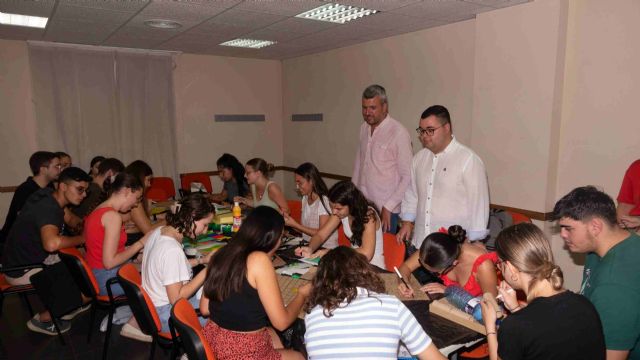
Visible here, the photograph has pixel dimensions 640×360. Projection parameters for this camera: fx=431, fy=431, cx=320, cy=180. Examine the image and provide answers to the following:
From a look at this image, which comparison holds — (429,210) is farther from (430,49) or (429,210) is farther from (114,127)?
(114,127)

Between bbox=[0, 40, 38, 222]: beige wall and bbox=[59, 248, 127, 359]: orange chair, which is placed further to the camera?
bbox=[0, 40, 38, 222]: beige wall

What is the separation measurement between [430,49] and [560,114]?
1.65 metres

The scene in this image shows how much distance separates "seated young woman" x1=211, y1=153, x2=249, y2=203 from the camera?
5.42m

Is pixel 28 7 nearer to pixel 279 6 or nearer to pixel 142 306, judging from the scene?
pixel 279 6

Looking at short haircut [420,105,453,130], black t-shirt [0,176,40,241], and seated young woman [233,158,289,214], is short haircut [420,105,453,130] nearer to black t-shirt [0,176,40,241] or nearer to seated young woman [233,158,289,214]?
seated young woman [233,158,289,214]

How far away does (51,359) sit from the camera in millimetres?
3102

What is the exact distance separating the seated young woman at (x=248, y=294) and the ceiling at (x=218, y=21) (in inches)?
97.4

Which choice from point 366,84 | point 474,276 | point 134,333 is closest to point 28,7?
point 134,333

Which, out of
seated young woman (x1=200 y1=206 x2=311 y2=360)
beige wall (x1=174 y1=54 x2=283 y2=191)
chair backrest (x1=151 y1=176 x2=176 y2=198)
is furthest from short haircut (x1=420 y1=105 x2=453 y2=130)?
beige wall (x1=174 y1=54 x2=283 y2=191)

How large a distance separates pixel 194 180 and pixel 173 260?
4696 millimetres

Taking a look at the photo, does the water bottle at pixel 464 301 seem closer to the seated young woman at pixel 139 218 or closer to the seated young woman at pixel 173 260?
the seated young woman at pixel 173 260

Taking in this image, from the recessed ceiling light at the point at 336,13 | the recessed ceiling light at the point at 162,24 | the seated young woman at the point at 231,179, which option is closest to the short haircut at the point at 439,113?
the recessed ceiling light at the point at 336,13

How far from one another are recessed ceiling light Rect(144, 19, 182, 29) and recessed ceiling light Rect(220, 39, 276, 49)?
1.14 m

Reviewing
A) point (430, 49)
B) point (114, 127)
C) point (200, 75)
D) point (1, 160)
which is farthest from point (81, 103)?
point (430, 49)
